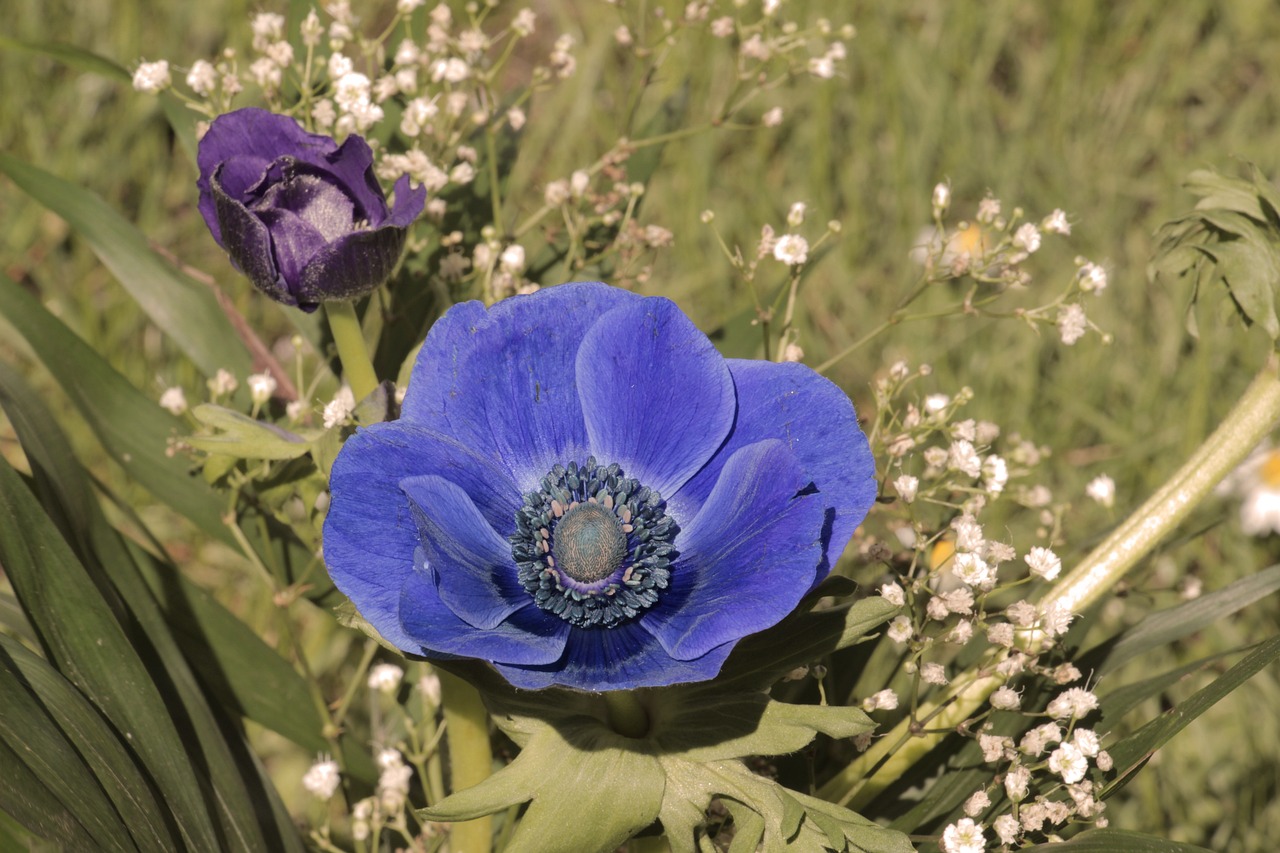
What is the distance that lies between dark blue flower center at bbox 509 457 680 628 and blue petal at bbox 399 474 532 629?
2 centimetres

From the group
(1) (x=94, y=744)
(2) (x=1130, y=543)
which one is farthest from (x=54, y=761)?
(2) (x=1130, y=543)

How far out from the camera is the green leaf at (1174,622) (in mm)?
1012

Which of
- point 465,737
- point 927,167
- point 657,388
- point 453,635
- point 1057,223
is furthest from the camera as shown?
point 927,167

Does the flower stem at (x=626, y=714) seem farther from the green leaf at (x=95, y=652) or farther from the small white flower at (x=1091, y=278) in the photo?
the small white flower at (x=1091, y=278)

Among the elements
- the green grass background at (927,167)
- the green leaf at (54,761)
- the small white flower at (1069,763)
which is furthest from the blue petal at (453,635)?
the green grass background at (927,167)

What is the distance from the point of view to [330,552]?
0.71 metres

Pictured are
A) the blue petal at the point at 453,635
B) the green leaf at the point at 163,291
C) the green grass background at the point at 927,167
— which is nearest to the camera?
the blue petal at the point at 453,635

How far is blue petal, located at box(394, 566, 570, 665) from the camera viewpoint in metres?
0.66

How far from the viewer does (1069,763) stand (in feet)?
2.70

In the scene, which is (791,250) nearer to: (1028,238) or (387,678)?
(1028,238)

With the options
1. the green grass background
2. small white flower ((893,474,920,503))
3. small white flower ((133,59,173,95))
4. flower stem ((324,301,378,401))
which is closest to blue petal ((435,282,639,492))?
flower stem ((324,301,378,401))

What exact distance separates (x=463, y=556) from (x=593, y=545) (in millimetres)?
81

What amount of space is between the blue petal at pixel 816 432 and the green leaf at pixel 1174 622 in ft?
1.21

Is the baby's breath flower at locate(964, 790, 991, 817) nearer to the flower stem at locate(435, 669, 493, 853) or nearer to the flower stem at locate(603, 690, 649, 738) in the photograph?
the flower stem at locate(603, 690, 649, 738)
